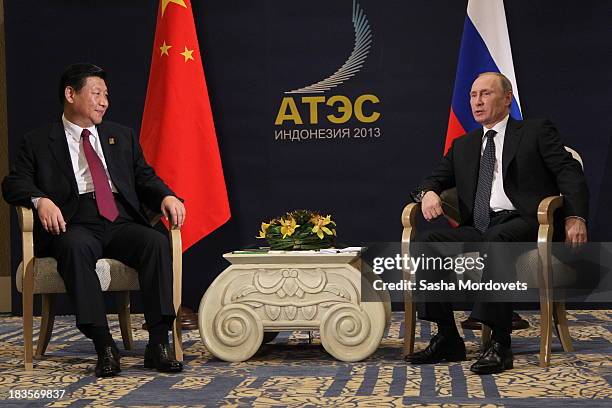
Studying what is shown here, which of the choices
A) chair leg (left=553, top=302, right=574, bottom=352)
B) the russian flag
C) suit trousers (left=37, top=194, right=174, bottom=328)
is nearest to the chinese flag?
suit trousers (left=37, top=194, right=174, bottom=328)

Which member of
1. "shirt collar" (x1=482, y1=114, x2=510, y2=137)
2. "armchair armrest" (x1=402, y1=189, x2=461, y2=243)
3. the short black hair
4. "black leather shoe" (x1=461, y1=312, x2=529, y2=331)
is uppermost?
the short black hair

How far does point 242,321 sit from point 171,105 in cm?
194

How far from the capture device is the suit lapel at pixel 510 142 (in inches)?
166

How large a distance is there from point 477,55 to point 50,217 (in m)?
2.79

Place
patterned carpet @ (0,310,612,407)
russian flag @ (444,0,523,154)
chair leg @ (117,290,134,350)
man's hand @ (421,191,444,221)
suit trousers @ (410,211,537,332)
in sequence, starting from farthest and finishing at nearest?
russian flag @ (444,0,523,154), chair leg @ (117,290,134,350), man's hand @ (421,191,444,221), suit trousers @ (410,211,537,332), patterned carpet @ (0,310,612,407)

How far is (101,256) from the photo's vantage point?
13.6 feet

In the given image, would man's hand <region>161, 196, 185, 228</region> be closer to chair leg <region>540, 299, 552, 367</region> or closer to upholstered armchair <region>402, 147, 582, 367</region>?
upholstered armchair <region>402, 147, 582, 367</region>

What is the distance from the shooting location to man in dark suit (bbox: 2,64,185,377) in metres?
3.90

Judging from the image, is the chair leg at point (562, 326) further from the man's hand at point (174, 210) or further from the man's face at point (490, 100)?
the man's hand at point (174, 210)

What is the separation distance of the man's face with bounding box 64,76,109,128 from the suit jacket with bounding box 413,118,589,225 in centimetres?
155

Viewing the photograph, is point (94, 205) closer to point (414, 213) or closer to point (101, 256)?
point (101, 256)

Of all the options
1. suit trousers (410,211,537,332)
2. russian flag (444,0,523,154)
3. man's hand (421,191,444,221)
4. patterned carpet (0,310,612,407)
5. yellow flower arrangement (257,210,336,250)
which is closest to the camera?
patterned carpet (0,310,612,407)

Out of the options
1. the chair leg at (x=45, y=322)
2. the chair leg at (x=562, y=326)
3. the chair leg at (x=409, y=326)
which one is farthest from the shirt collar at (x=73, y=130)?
the chair leg at (x=562, y=326)

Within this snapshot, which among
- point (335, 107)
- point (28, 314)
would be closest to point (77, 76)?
point (28, 314)
